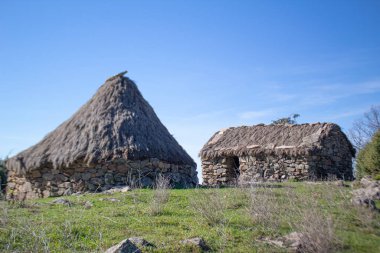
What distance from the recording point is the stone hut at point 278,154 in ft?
54.1

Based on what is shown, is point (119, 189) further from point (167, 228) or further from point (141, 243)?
point (141, 243)

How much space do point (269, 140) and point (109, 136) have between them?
824 cm

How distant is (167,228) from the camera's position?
239 inches

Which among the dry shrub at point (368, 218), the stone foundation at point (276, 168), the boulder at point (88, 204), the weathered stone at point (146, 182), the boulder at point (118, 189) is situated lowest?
the dry shrub at point (368, 218)

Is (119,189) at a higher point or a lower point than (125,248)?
higher

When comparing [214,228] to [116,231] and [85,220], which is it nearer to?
[116,231]

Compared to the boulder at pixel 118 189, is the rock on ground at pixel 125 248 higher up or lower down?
lower down

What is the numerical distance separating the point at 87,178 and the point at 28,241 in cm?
704

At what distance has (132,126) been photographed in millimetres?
13055

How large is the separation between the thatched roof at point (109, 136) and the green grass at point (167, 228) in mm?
4285

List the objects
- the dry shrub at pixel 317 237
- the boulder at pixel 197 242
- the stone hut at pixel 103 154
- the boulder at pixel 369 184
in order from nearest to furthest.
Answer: the dry shrub at pixel 317 237 → the boulder at pixel 197 242 → the boulder at pixel 369 184 → the stone hut at pixel 103 154

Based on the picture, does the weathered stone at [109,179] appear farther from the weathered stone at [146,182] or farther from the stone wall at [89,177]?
the weathered stone at [146,182]

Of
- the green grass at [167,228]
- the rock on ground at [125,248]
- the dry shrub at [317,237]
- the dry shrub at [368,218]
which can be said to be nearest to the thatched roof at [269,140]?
the green grass at [167,228]

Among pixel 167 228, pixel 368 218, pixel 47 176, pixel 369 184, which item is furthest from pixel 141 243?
pixel 47 176
